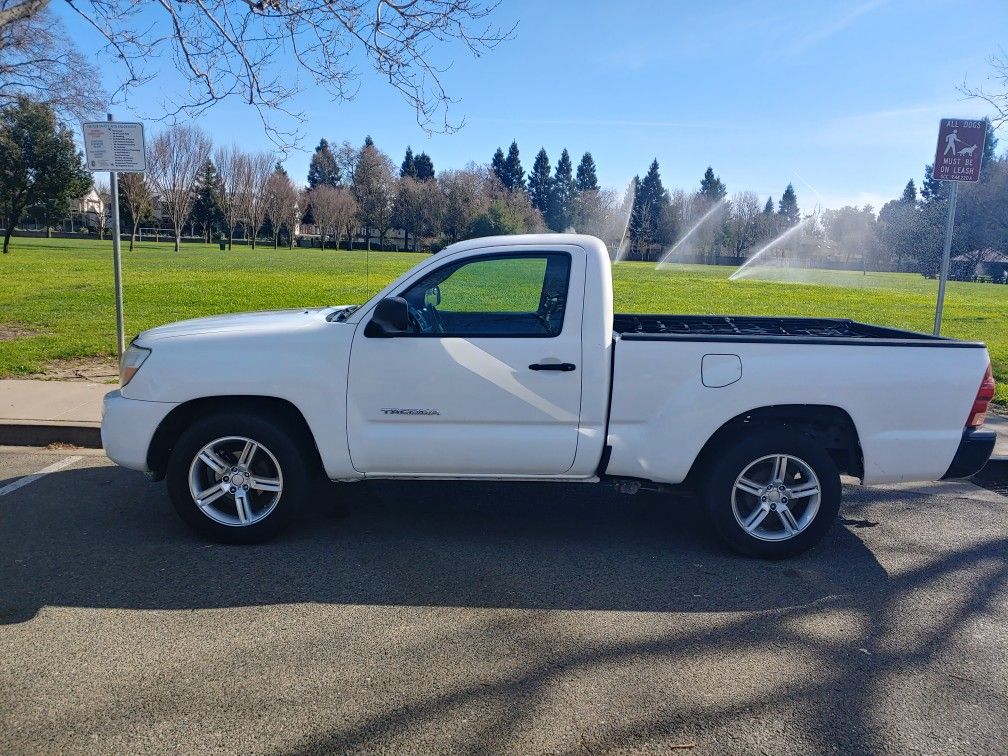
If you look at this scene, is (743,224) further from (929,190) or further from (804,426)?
(804,426)

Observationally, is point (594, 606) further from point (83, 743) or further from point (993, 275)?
point (993, 275)

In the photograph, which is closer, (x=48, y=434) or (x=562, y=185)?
(x=48, y=434)

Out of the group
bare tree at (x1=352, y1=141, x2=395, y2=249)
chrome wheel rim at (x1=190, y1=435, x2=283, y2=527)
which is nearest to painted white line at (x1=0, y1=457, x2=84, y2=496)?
chrome wheel rim at (x1=190, y1=435, x2=283, y2=527)

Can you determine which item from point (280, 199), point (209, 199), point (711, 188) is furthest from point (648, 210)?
point (209, 199)

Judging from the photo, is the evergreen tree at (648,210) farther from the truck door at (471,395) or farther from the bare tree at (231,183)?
the truck door at (471,395)

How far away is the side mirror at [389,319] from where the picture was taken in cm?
442

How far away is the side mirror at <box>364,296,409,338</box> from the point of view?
4.42m

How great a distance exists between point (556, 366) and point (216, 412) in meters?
2.06

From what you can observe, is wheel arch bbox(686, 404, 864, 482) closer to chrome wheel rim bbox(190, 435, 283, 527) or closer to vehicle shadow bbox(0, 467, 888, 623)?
vehicle shadow bbox(0, 467, 888, 623)

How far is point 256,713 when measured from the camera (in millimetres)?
A: 3045

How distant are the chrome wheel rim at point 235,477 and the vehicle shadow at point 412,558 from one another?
0.22 metres

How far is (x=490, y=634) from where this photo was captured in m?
3.71

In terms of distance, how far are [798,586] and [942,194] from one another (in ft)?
263

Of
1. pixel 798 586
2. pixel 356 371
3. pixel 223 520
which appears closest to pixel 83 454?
pixel 223 520
